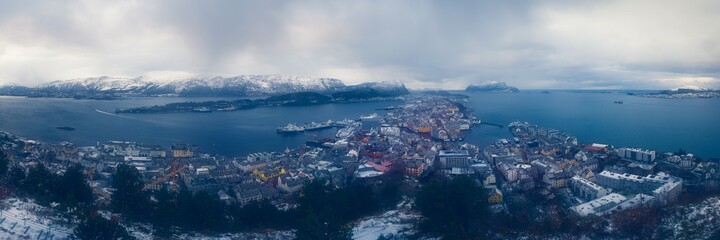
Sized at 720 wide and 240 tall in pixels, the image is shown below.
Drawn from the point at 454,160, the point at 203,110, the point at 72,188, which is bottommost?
the point at 454,160

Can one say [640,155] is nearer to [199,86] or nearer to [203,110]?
[203,110]

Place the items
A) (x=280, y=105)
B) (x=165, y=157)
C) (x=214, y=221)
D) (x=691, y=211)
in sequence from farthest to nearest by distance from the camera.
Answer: (x=280, y=105)
(x=165, y=157)
(x=214, y=221)
(x=691, y=211)

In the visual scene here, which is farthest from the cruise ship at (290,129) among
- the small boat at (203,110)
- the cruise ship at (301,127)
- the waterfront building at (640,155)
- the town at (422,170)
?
the waterfront building at (640,155)

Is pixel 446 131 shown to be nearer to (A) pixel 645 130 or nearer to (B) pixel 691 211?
(A) pixel 645 130

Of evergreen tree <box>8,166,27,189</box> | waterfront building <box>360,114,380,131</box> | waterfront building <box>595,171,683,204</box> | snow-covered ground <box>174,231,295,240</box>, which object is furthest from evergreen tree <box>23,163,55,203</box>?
waterfront building <box>360,114,380,131</box>

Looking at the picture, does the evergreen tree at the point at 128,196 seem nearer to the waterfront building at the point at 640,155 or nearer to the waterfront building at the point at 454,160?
the waterfront building at the point at 454,160

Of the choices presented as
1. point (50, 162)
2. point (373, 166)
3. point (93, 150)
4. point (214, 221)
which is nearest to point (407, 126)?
point (373, 166)

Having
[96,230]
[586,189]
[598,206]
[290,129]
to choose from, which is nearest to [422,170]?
[586,189]

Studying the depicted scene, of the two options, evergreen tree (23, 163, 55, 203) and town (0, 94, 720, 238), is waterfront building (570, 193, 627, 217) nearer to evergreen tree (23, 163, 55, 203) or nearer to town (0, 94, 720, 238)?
town (0, 94, 720, 238)
